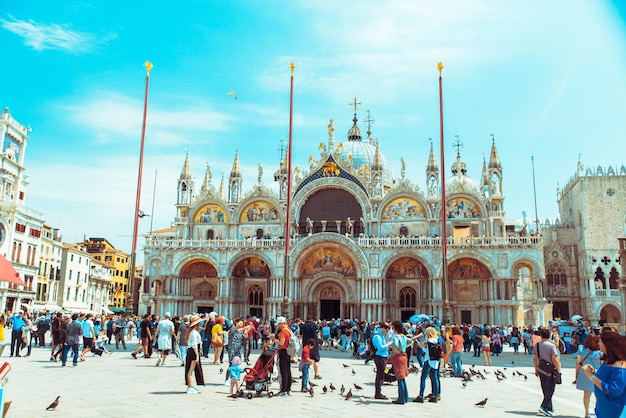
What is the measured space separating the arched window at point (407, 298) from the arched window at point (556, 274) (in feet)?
56.6

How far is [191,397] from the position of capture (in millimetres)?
11688

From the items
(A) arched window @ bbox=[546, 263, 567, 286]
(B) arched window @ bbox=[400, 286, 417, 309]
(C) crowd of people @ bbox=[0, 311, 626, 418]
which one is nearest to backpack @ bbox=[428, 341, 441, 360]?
(C) crowd of people @ bbox=[0, 311, 626, 418]

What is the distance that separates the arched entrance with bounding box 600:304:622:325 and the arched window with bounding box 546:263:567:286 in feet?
13.5

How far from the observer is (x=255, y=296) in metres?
47.0

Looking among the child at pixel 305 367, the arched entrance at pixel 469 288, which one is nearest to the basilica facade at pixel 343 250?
the arched entrance at pixel 469 288

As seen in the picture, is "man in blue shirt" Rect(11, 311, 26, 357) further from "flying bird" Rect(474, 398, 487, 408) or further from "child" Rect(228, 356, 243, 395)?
"flying bird" Rect(474, 398, 487, 408)

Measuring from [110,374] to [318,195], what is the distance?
32687mm

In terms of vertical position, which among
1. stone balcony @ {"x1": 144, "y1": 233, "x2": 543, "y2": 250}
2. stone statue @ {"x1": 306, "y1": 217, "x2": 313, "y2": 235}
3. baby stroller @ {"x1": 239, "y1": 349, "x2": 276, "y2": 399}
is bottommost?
baby stroller @ {"x1": 239, "y1": 349, "x2": 276, "y2": 399}

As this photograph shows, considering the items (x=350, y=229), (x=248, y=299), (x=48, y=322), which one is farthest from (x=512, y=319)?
(x=48, y=322)

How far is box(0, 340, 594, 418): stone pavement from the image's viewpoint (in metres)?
10.3

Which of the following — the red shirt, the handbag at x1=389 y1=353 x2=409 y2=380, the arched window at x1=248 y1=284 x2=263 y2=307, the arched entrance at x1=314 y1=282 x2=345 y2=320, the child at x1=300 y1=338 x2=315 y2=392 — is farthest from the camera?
the arched window at x1=248 y1=284 x2=263 y2=307

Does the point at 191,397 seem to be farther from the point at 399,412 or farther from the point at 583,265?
the point at 583,265

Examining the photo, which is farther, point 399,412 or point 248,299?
point 248,299

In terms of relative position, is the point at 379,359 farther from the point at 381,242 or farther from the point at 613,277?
the point at 613,277
